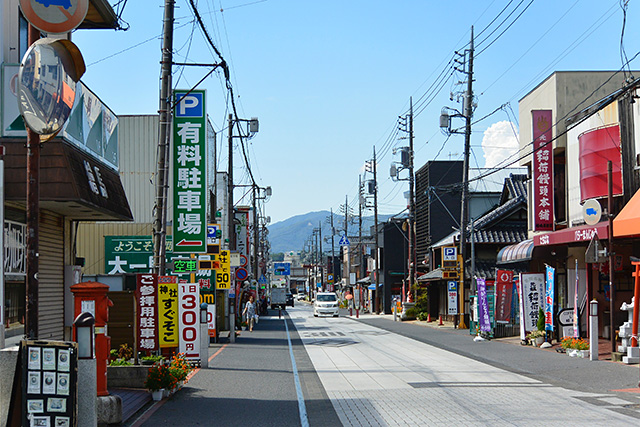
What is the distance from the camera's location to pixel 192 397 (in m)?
13.1

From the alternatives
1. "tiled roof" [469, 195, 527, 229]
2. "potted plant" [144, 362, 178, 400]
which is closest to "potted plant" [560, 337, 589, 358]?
"potted plant" [144, 362, 178, 400]

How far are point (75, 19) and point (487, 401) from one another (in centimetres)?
896

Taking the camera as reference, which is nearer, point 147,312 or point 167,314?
point 147,312

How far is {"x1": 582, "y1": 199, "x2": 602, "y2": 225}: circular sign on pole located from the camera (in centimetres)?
2034

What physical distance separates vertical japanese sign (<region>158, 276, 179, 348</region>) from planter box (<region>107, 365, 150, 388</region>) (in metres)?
2.01

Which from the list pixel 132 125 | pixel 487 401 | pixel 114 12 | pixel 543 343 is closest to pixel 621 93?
pixel 543 343

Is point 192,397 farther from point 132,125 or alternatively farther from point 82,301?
point 132,125

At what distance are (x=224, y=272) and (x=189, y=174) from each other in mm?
9500

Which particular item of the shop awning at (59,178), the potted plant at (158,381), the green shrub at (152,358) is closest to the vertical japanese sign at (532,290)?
the green shrub at (152,358)

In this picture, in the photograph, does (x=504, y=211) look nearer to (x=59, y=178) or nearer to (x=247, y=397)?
(x=247, y=397)

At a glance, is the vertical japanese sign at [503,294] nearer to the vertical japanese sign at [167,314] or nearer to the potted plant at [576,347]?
the potted plant at [576,347]

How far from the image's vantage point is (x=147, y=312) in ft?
46.7

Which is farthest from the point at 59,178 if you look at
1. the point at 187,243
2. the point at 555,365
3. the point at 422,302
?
the point at 422,302

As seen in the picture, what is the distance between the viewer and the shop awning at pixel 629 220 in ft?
59.8
